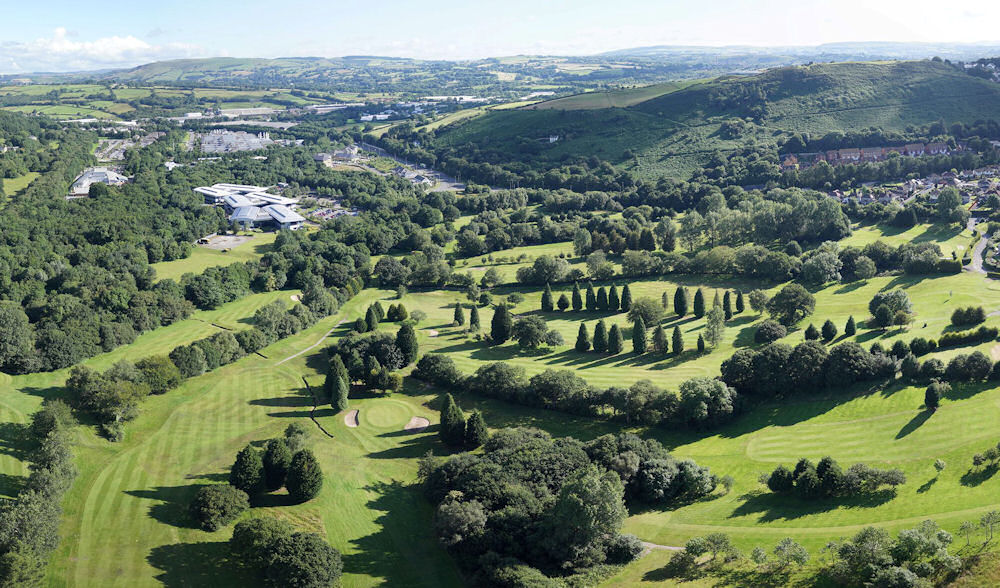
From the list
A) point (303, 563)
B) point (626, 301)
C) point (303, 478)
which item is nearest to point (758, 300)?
point (626, 301)

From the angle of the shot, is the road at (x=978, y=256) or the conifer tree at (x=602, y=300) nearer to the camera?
the conifer tree at (x=602, y=300)

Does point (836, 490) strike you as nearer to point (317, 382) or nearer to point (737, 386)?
point (737, 386)

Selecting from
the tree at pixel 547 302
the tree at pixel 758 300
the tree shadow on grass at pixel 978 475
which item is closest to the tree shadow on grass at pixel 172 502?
the tree at pixel 547 302

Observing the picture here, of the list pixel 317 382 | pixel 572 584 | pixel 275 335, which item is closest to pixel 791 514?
pixel 572 584

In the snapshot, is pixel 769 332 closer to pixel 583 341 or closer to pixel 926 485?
pixel 583 341

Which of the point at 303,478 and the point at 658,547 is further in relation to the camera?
the point at 303,478

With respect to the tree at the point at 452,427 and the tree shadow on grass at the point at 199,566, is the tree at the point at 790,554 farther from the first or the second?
the tree shadow on grass at the point at 199,566
